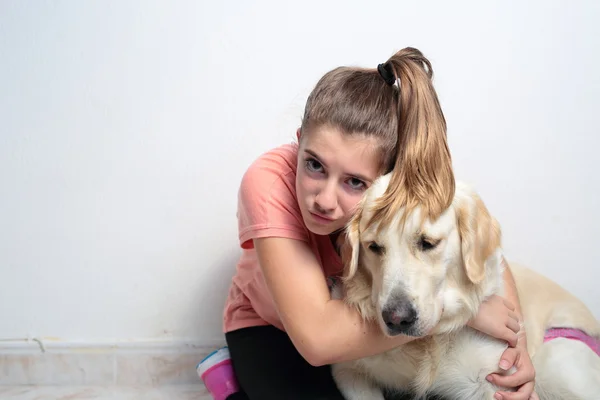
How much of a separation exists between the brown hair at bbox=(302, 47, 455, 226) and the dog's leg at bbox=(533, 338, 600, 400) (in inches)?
24.3

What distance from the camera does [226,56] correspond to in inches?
79.8

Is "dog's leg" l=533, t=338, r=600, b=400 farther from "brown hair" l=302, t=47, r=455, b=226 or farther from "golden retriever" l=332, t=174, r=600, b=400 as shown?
"brown hair" l=302, t=47, r=455, b=226

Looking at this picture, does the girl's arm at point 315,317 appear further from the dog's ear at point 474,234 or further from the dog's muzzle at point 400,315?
the dog's ear at point 474,234

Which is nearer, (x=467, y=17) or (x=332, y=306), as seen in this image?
(x=332, y=306)

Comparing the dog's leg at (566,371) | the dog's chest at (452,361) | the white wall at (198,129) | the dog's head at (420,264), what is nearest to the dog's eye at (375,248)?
the dog's head at (420,264)

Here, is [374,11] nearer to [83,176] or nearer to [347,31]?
[347,31]

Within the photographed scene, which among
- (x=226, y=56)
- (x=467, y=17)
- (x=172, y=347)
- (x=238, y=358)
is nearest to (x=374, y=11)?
(x=467, y=17)

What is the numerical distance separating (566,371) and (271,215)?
887 mm

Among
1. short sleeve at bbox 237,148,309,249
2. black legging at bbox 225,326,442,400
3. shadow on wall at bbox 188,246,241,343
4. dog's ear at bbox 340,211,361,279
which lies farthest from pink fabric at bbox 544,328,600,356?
shadow on wall at bbox 188,246,241,343

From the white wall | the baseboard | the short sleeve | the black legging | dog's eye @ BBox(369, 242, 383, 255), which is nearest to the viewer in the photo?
dog's eye @ BBox(369, 242, 383, 255)

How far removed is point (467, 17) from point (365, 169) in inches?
40.1

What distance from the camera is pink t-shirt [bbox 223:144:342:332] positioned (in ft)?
4.72

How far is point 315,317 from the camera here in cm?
137

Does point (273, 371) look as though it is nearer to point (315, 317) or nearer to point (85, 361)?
point (315, 317)
